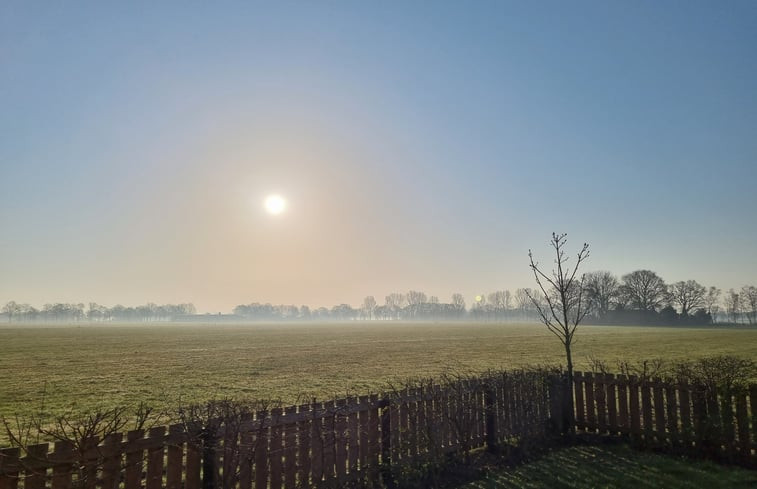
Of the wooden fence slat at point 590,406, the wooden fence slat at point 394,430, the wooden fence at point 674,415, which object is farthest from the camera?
the wooden fence slat at point 590,406

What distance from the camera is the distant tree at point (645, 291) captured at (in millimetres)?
126000

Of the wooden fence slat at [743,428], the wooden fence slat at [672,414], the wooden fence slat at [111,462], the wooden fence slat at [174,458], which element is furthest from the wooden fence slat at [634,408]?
the wooden fence slat at [111,462]

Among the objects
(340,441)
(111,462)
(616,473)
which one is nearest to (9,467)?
(111,462)

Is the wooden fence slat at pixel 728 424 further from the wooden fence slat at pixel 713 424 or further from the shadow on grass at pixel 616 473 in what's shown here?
the shadow on grass at pixel 616 473

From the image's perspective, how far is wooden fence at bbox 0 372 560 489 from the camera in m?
3.86

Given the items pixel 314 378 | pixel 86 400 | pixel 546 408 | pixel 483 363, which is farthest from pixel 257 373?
pixel 546 408

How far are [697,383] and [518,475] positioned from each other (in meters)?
3.65

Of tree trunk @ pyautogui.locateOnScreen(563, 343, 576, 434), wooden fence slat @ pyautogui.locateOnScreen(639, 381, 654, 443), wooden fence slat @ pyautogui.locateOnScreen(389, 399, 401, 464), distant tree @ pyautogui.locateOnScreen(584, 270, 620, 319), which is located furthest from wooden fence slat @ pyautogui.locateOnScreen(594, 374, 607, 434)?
distant tree @ pyautogui.locateOnScreen(584, 270, 620, 319)

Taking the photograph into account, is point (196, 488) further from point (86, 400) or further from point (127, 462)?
point (86, 400)

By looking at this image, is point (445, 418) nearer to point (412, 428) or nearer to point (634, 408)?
point (412, 428)

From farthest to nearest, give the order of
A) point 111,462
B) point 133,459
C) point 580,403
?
point 580,403
point 133,459
point 111,462

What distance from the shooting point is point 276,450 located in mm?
5180

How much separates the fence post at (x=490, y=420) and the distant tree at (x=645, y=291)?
139m

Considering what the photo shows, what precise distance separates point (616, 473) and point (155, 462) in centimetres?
651
